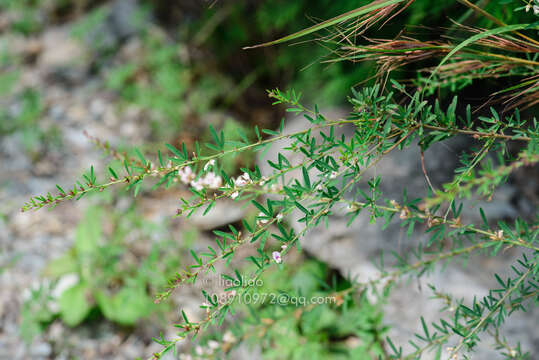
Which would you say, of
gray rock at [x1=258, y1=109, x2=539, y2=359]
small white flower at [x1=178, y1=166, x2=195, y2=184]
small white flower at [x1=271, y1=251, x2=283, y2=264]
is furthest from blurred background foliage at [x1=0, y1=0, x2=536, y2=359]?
small white flower at [x1=178, y1=166, x2=195, y2=184]

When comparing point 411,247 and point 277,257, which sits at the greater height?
point 277,257

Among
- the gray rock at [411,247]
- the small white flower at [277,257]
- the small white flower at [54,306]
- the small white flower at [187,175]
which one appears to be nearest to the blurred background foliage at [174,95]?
the small white flower at [54,306]

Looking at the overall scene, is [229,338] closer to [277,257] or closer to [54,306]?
[277,257]

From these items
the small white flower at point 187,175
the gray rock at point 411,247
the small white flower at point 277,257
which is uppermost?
the small white flower at point 187,175

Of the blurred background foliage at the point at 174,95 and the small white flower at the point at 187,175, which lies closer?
the small white flower at the point at 187,175

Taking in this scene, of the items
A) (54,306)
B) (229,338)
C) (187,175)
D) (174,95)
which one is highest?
(187,175)

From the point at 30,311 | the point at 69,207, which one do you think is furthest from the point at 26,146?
the point at 30,311

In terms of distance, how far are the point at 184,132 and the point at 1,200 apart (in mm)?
1367

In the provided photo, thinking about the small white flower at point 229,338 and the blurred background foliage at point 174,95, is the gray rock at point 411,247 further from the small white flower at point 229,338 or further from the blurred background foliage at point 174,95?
the small white flower at point 229,338

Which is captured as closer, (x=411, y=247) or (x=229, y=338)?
(x=229, y=338)

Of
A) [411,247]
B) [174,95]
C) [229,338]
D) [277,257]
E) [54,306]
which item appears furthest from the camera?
[174,95]

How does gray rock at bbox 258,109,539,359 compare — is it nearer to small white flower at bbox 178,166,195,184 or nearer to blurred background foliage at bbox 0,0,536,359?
blurred background foliage at bbox 0,0,536,359

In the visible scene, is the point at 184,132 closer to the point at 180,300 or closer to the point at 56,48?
the point at 180,300

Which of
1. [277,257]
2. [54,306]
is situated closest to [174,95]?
[54,306]
